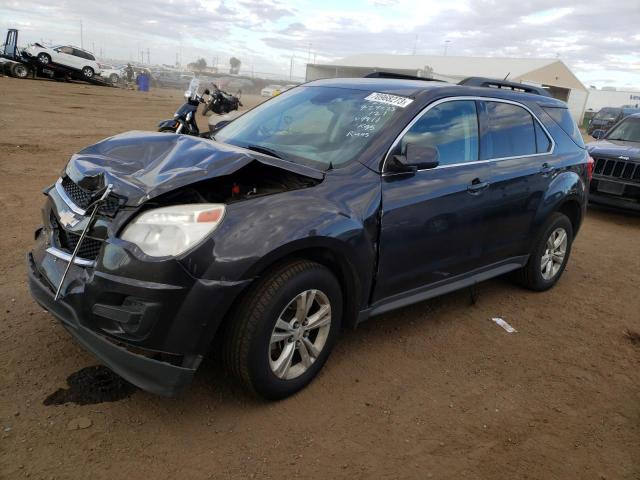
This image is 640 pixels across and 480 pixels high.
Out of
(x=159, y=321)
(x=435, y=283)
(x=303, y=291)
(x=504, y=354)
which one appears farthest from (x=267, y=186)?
(x=504, y=354)

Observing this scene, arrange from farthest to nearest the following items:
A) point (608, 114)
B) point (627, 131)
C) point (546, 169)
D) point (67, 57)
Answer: point (608, 114) → point (67, 57) → point (627, 131) → point (546, 169)

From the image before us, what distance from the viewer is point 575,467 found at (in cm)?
272

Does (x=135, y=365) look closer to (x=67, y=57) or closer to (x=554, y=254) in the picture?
(x=554, y=254)

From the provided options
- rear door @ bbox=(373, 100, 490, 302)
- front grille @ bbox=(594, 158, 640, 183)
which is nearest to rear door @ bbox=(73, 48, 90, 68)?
front grille @ bbox=(594, 158, 640, 183)

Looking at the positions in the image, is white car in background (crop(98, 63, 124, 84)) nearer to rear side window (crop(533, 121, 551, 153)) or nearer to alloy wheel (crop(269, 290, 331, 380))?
rear side window (crop(533, 121, 551, 153))

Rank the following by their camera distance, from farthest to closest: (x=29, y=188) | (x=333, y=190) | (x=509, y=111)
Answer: (x=29, y=188), (x=509, y=111), (x=333, y=190)

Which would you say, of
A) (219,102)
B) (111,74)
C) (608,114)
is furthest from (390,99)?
(111,74)

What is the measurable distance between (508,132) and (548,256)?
1.47m

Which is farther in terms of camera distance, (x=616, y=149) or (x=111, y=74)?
(x=111, y=74)

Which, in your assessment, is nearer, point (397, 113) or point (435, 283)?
point (397, 113)

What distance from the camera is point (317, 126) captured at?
3660mm

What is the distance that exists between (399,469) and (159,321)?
1396 mm

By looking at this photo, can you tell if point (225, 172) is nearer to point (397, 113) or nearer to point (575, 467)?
point (397, 113)

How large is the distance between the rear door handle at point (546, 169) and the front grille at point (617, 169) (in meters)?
4.58
